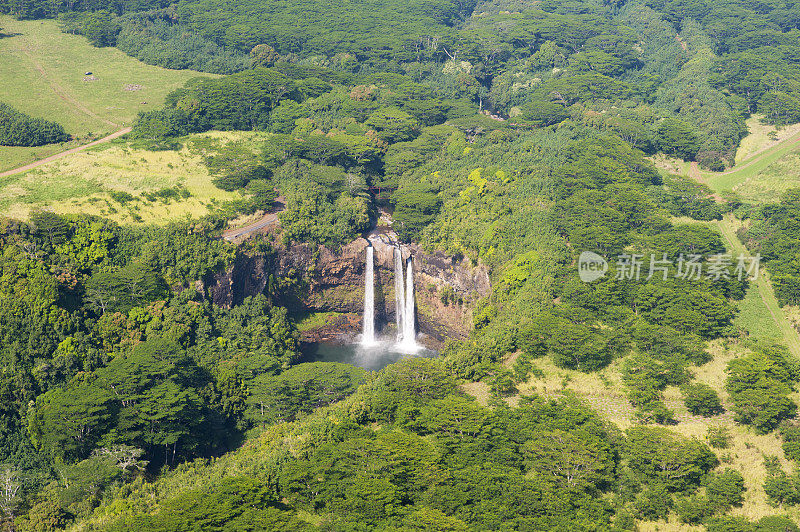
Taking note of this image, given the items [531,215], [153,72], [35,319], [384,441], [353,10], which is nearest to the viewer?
[384,441]

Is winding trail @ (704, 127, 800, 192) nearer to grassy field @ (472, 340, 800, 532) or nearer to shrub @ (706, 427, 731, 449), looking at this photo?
grassy field @ (472, 340, 800, 532)

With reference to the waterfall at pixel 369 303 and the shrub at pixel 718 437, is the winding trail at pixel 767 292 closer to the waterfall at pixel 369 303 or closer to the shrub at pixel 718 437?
the shrub at pixel 718 437

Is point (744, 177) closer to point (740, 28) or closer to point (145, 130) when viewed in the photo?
point (740, 28)

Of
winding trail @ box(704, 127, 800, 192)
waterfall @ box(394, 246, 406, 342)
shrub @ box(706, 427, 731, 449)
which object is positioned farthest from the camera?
winding trail @ box(704, 127, 800, 192)

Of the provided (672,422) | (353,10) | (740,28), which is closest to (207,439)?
(672,422)

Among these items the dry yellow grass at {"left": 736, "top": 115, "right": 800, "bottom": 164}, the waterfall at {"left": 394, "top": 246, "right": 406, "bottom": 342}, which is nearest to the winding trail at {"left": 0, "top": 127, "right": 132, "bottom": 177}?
the waterfall at {"left": 394, "top": 246, "right": 406, "bottom": 342}

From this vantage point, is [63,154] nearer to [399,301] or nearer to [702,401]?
[399,301]

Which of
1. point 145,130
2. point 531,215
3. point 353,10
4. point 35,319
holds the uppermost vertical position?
point 353,10
